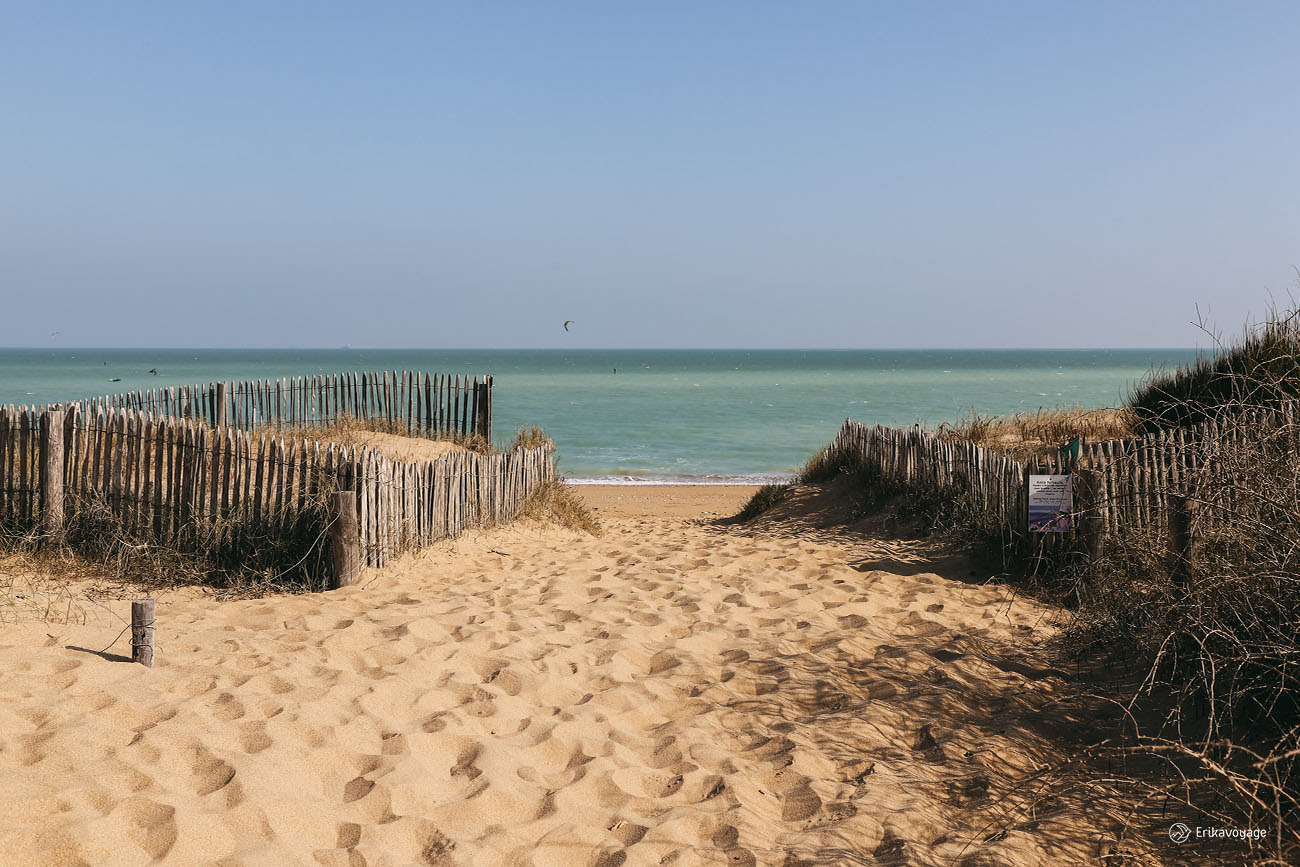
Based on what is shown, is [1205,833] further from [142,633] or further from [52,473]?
[52,473]

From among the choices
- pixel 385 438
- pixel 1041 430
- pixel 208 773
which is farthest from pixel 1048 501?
pixel 385 438

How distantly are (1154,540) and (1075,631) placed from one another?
68cm

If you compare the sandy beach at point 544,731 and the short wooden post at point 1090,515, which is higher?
the short wooden post at point 1090,515

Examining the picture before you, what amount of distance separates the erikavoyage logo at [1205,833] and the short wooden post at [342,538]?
5.57 meters

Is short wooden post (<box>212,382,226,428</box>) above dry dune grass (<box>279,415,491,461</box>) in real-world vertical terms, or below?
above

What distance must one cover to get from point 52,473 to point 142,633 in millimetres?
3524

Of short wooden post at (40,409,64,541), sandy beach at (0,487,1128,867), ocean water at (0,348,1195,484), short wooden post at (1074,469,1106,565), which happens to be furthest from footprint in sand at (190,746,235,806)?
ocean water at (0,348,1195,484)

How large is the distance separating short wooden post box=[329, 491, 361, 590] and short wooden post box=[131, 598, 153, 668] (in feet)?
6.86

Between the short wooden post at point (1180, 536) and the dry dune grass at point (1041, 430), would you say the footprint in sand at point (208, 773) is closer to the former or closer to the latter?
the short wooden post at point (1180, 536)

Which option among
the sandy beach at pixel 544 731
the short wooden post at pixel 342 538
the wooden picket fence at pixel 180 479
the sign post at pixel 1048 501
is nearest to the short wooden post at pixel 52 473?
the wooden picket fence at pixel 180 479

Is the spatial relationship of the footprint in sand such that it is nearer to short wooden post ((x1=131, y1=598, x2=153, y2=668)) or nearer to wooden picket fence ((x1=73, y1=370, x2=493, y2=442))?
short wooden post ((x1=131, y1=598, x2=153, y2=668))

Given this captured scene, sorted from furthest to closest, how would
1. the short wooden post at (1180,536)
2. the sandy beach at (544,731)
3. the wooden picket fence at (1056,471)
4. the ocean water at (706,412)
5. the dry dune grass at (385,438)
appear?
the ocean water at (706,412)
the dry dune grass at (385,438)
the wooden picket fence at (1056,471)
the short wooden post at (1180,536)
the sandy beach at (544,731)

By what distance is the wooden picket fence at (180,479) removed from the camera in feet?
23.1

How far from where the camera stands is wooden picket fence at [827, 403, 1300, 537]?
5.96 metres
